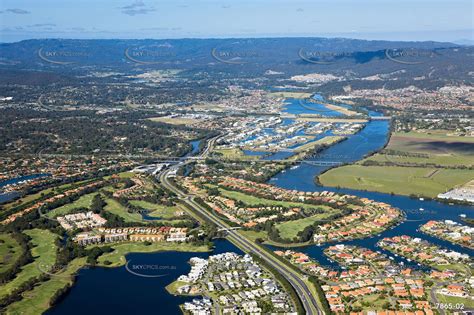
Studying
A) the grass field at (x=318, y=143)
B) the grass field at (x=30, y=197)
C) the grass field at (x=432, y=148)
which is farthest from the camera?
the grass field at (x=318, y=143)

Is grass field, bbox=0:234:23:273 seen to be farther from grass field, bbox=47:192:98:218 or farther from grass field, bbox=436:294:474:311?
grass field, bbox=436:294:474:311

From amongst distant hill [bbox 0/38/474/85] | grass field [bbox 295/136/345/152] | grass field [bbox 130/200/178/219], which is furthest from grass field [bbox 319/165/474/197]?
distant hill [bbox 0/38/474/85]

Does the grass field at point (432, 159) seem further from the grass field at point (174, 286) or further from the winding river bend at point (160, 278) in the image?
the grass field at point (174, 286)

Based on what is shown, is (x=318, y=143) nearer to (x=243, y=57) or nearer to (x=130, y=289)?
(x=130, y=289)

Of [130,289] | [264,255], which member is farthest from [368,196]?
[130,289]

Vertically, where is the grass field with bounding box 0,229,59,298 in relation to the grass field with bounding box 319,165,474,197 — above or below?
below

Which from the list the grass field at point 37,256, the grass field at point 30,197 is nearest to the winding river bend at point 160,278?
the grass field at point 37,256

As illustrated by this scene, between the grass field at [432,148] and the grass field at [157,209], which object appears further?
the grass field at [432,148]
